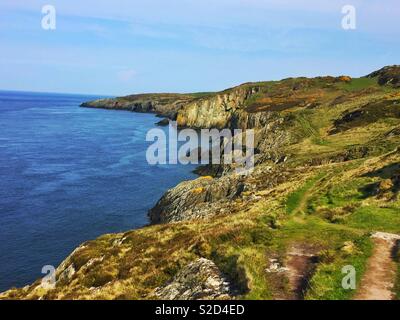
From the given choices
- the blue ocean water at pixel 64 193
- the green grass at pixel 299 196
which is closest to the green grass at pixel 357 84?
the blue ocean water at pixel 64 193

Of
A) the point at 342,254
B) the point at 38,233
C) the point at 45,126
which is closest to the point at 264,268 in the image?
the point at 342,254

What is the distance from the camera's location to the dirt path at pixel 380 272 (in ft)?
51.3

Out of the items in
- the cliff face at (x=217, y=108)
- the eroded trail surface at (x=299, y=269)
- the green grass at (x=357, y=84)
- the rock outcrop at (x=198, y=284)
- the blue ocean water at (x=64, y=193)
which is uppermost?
the green grass at (x=357, y=84)

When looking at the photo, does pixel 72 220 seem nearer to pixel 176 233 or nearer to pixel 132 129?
pixel 176 233

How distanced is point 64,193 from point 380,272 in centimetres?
5826

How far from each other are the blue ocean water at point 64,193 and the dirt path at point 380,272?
3112 centimetres

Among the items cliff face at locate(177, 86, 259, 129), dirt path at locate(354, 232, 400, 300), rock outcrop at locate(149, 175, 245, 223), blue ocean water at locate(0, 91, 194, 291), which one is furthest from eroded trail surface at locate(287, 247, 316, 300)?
cliff face at locate(177, 86, 259, 129)

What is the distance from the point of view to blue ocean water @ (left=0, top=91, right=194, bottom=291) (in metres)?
46.3

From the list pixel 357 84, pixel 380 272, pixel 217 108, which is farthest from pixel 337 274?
pixel 217 108

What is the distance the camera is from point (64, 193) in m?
68.2

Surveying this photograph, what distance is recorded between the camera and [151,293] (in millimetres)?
20656

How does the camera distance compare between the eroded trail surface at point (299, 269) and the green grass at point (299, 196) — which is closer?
the eroded trail surface at point (299, 269)

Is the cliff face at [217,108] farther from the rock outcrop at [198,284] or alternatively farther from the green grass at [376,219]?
the rock outcrop at [198,284]

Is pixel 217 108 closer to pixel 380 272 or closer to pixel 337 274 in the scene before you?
pixel 380 272
